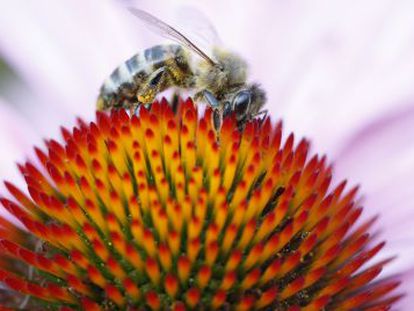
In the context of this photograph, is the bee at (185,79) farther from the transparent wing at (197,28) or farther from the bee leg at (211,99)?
the transparent wing at (197,28)

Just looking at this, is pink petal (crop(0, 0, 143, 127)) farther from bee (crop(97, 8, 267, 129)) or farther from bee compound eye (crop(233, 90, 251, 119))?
bee compound eye (crop(233, 90, 251, 119))

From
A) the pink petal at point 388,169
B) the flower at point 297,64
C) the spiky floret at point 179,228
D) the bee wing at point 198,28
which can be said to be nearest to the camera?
the spiky floret at point 179,228

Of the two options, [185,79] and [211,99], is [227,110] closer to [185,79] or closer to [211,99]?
[211,99]

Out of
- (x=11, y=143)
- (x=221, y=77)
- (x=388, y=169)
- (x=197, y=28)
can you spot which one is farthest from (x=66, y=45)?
(x=388, y=169)

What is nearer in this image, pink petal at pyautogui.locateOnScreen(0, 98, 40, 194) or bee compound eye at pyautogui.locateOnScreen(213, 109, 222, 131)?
bee compound eye at pyautogui.locateOnScreen(213, 109, 222, 131)

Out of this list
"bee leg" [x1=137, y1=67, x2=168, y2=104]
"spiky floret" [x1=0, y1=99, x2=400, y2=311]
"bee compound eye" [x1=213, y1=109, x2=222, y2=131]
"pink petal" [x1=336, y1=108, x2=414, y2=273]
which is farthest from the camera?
"pink petal" [x1=336, y1=108, x2=414, y2=273]

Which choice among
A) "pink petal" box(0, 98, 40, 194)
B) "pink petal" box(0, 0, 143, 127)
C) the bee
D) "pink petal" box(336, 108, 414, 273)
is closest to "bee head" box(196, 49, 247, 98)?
the bee

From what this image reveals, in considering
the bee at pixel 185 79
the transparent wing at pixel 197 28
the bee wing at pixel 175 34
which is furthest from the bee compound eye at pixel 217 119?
the transparent wing at pixel 197 28
